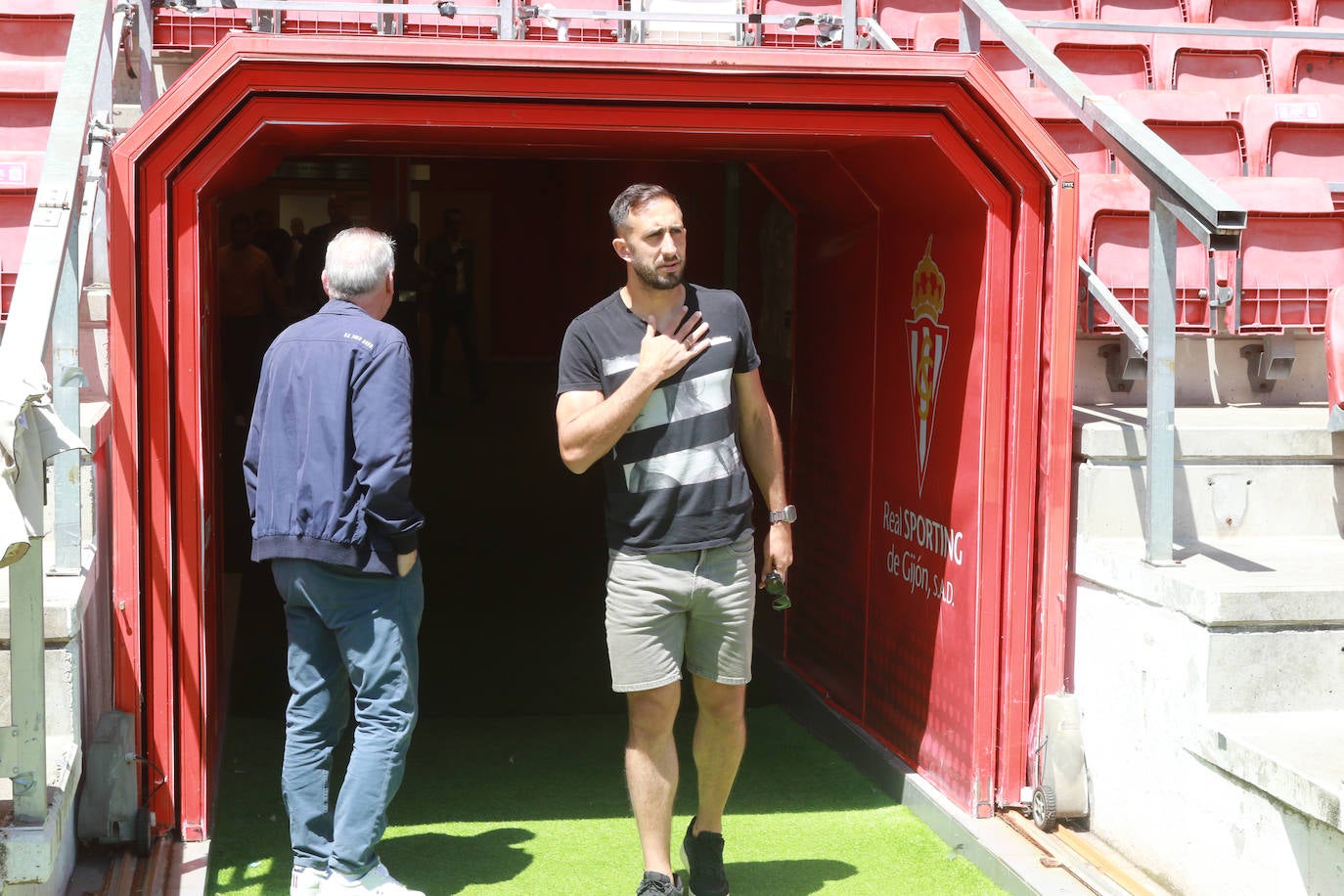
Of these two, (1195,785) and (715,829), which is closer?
(1195,785)

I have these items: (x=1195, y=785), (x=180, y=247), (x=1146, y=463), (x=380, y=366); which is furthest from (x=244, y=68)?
(x=1195, y=785)

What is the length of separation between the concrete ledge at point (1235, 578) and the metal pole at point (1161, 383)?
0.31 feet

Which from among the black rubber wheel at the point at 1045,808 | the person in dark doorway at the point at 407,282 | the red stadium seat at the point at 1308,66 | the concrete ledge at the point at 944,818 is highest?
the red stadium seat at the point at 1308,66

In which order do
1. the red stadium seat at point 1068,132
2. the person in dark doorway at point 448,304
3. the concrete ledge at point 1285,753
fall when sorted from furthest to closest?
1. the person in dark doorway at point 448,304
2. the red stadium seat at point 1068,132
3. the concrete ledge at point 1285,753

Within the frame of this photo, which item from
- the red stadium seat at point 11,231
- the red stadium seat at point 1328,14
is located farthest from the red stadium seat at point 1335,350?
the red stadium seat at point 11,231

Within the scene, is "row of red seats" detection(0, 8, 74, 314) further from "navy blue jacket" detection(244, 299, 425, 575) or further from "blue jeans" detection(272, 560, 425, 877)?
"blue jeans" detection(272, 560, 425, 877)

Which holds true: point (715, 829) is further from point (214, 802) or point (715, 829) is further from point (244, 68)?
point (244, 68)

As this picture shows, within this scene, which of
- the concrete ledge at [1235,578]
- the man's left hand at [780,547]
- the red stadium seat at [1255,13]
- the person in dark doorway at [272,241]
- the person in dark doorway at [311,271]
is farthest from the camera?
the person in dark doorway at [272,241]

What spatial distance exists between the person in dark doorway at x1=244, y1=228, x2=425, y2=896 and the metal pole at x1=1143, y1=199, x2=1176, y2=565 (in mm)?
1783

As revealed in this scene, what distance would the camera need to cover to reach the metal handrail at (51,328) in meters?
2.61

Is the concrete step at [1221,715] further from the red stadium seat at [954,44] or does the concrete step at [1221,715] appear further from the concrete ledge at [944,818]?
the red stadium seat at [954,44]

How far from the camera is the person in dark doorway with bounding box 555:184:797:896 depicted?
10.8 feet

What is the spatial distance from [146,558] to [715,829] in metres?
1.58

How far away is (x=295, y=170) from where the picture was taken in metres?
14.4
